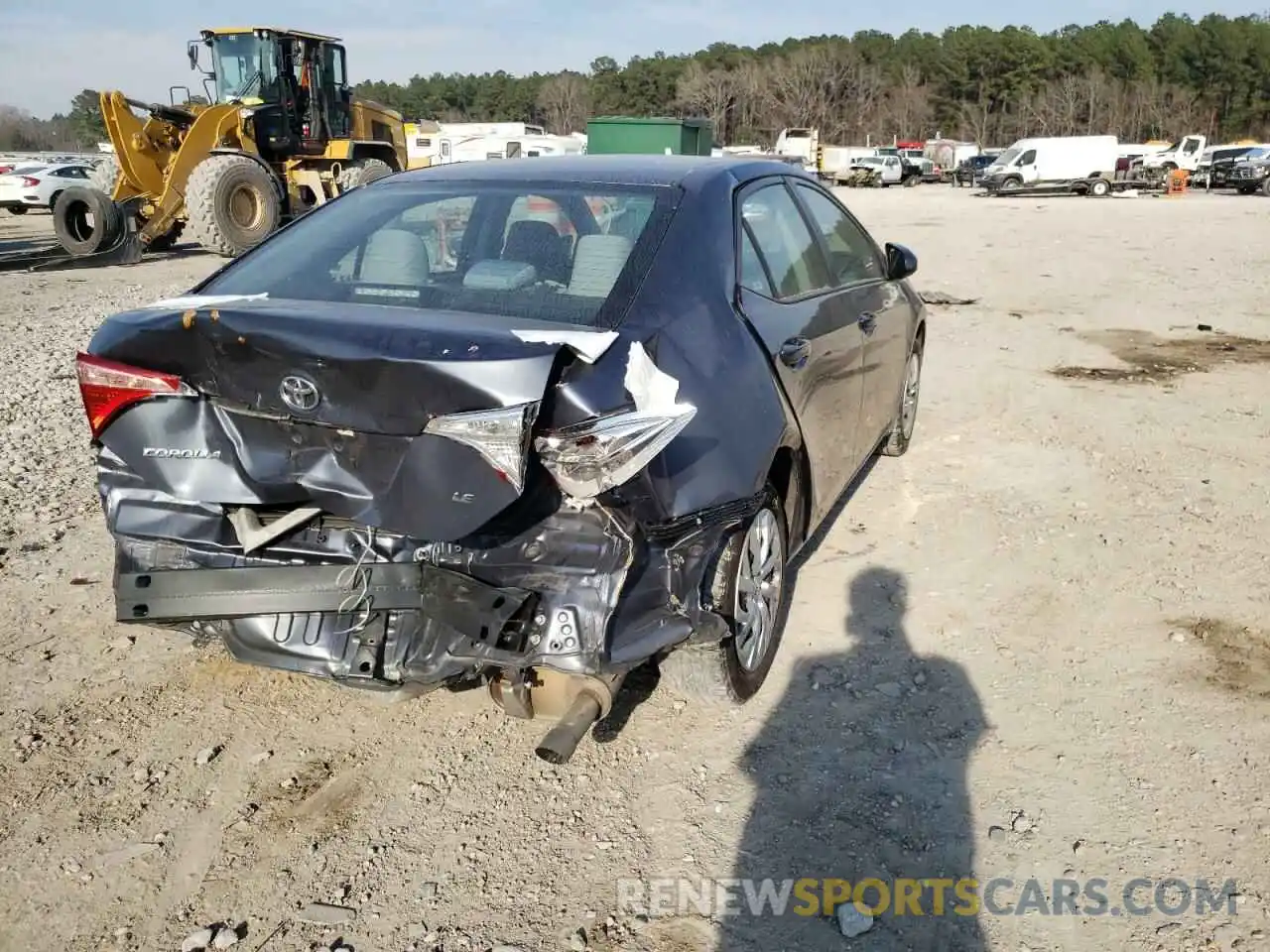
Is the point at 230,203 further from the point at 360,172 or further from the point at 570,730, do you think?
the point at 570,730

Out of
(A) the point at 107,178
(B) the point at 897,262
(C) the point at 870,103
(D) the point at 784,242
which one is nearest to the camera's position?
(D) the point at 784,242

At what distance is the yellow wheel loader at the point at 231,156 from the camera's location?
46.5 ft

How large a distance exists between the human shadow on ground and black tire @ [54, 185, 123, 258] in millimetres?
13742

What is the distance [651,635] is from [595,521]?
12.8 inches

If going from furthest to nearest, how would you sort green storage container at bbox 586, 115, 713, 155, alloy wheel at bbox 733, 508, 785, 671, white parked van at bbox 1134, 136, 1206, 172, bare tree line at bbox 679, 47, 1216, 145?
bare tree line at bbox 679, 47, 1216, 145 → white parked van at bbox 1134, 136, 1206, 172 → green storage container at bbox 586, 115, 713, 155 → alloy wheel at bbox 733, 508, 785, 671

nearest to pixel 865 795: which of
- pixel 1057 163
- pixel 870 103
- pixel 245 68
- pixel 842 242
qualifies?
pixel 842 242

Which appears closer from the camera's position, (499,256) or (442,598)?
(442,598)

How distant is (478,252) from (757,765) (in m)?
1.78

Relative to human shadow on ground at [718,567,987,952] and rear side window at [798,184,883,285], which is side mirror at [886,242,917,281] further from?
human shadow on ground at [718,567,987,952]

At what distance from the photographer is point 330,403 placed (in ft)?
8.12

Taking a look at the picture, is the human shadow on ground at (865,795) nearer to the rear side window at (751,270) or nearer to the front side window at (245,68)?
the rear side window at (751,270)

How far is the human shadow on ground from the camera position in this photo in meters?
2.41

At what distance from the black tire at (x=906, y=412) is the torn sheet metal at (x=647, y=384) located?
3.09m

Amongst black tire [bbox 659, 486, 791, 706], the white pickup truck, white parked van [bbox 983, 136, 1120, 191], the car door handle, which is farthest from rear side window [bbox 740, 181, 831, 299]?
the white pickup truck
